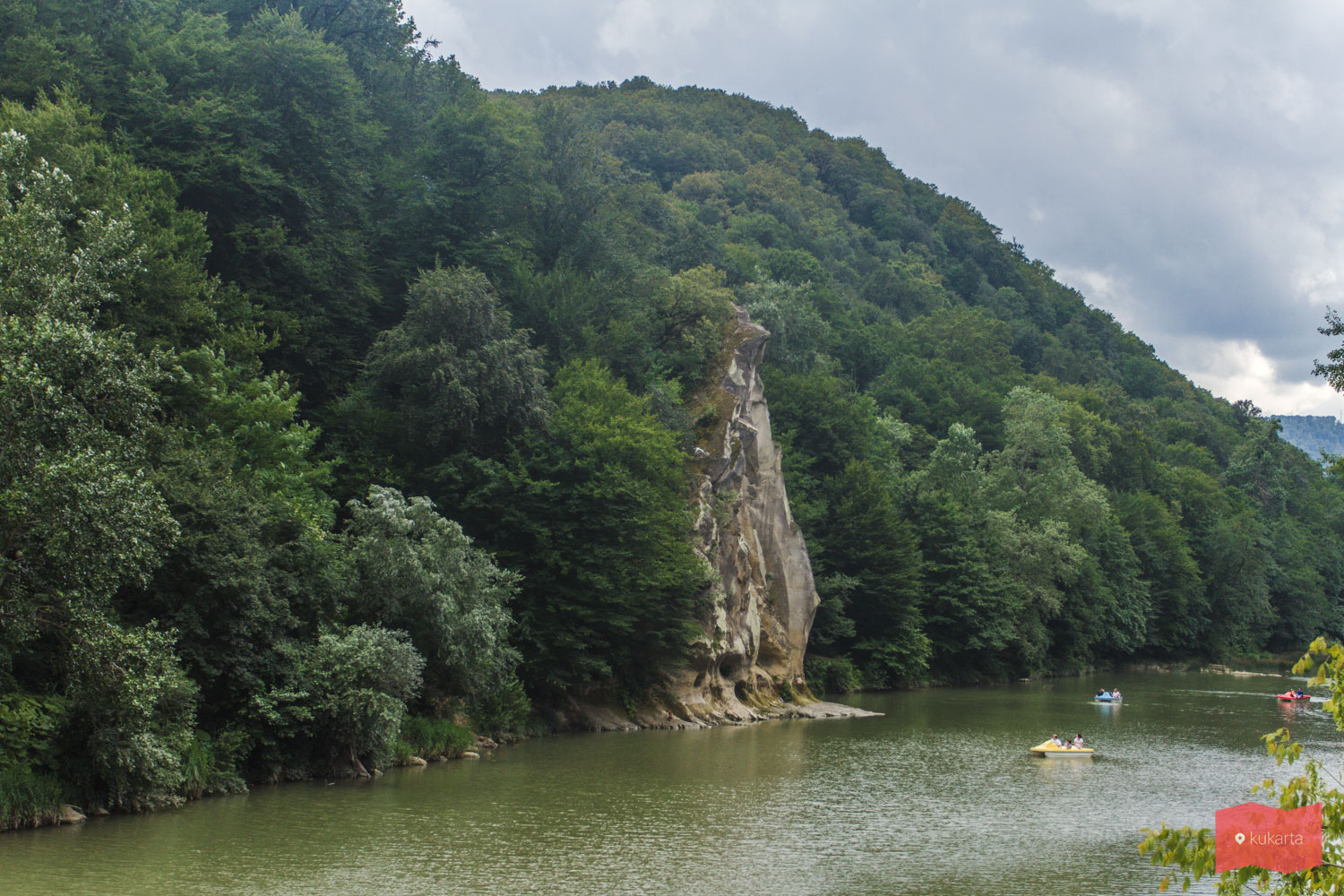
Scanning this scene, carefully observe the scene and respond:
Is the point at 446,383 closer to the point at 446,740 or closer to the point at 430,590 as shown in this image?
the point at 430,590

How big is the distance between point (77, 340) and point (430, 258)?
37879mm

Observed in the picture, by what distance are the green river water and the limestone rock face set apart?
5.50 m

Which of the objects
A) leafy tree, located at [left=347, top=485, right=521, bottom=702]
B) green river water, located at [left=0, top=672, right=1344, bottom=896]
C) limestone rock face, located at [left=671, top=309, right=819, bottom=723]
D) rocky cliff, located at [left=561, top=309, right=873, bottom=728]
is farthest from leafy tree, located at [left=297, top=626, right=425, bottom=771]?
limestone rock face, located at [left=671, top=309, right=819, bottom=723]

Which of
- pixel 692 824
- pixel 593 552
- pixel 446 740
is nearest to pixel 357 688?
pixel 446 740

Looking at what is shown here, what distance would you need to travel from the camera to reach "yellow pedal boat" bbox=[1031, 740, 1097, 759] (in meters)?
42.7

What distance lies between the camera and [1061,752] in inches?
1690

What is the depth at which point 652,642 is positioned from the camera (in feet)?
160

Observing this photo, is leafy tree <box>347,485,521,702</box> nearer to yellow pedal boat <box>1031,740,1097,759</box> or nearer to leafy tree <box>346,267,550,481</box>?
leafy tree <box>346,267,550,481</box>

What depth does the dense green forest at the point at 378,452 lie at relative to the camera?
77.6 feet

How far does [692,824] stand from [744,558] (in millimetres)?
30227

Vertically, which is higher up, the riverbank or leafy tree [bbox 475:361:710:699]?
leafy tree [bbox 475:361:710:699]

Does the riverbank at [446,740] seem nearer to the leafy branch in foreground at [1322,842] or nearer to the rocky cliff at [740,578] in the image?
the rocky cliff at [740,578]

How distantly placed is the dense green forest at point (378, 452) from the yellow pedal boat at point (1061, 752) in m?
15.4

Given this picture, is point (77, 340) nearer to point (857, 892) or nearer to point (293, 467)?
point (293, 467)
